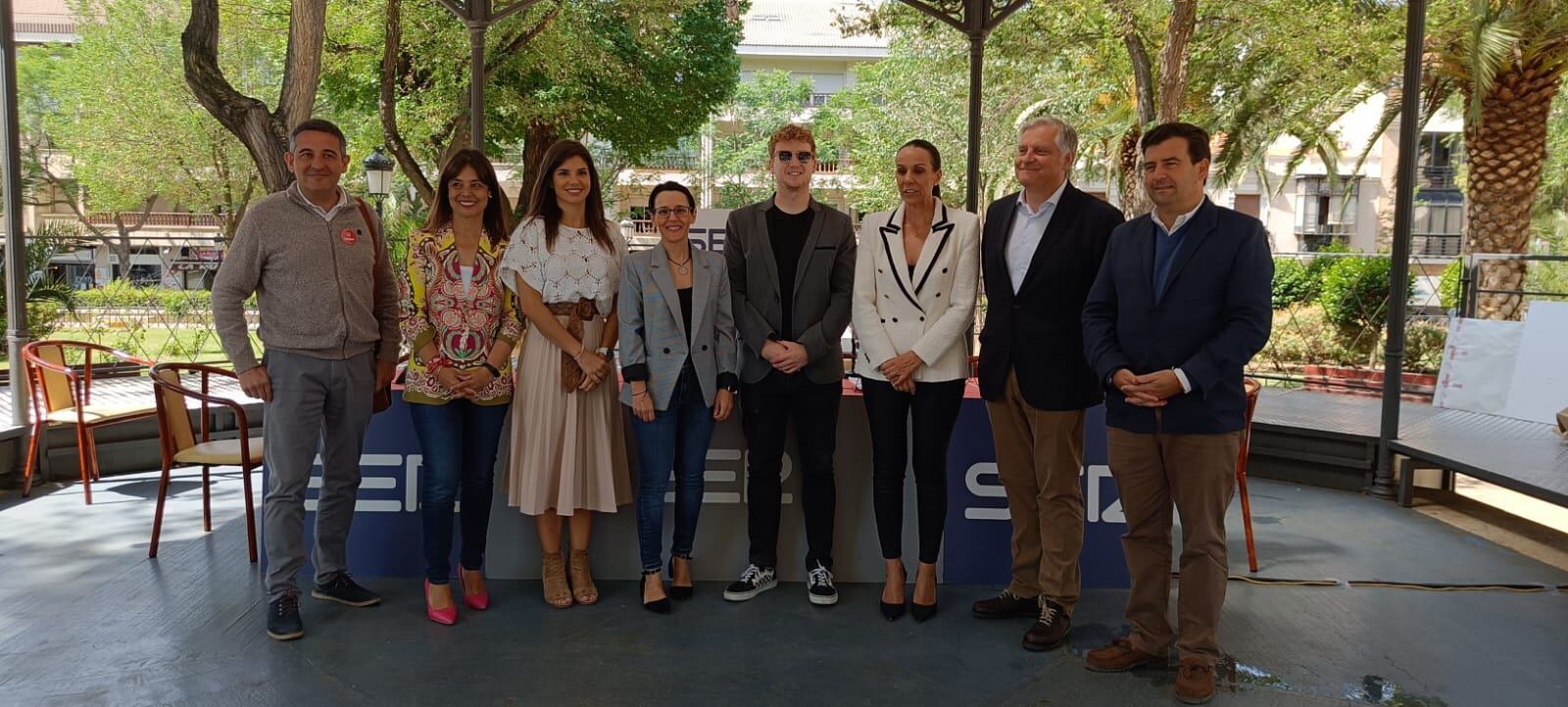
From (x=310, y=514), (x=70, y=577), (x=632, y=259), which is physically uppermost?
(x=632, y=259)

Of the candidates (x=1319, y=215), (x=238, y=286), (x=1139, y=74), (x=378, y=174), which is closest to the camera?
(x=238, y=286)

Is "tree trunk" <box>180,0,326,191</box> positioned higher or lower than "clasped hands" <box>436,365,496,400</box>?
higher

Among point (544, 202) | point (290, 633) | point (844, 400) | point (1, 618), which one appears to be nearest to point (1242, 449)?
point (844, 400)

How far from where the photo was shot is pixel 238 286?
3.53 metres

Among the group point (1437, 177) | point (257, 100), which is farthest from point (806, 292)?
point (1437, 177)

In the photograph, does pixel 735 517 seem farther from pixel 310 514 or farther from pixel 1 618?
pixel 1 618

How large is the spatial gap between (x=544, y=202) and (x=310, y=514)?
66.9 inches

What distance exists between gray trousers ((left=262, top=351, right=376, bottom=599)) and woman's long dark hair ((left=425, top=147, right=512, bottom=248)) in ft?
1.91

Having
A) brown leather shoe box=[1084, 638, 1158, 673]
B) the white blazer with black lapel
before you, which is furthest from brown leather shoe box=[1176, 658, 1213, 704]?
the white blazer with black lapel

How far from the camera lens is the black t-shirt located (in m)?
3.86

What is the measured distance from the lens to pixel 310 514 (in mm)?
4262

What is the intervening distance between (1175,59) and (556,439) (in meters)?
9.48

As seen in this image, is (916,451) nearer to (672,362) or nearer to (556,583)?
(672,362)

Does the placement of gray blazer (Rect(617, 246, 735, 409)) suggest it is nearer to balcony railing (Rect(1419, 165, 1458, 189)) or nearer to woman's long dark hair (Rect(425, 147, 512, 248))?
woman's long dark hair (Rect(425, 147, 512, 248))
